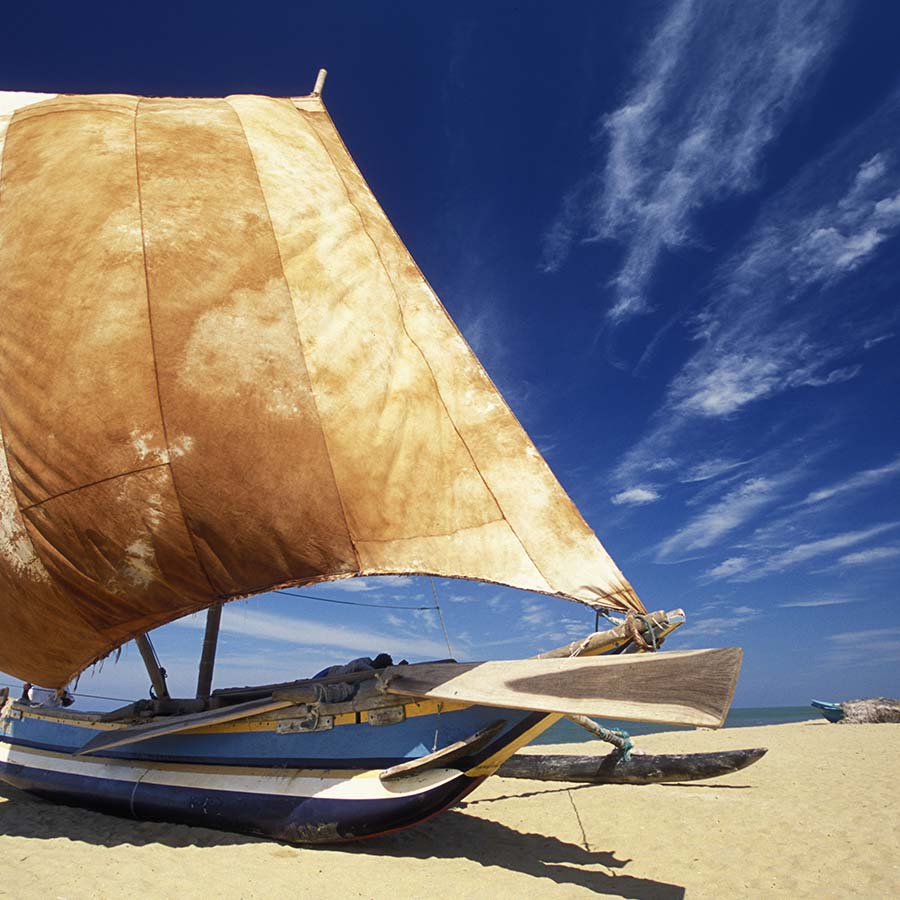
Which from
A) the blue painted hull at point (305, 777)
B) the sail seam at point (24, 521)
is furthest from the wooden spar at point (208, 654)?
the sail seam at point (24, 521)

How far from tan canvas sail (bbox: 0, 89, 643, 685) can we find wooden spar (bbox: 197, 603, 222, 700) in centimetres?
157

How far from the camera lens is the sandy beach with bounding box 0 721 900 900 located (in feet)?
15.4

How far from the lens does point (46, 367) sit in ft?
20.0

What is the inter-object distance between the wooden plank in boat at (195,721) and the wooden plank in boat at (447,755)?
1.31 metres

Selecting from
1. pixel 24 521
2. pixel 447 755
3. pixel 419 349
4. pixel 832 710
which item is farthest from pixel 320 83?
pixel 832 710

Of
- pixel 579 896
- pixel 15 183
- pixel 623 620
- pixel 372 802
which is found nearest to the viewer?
pixel 579 896

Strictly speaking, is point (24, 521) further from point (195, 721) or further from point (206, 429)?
point (195, 721)

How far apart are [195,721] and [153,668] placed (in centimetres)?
229

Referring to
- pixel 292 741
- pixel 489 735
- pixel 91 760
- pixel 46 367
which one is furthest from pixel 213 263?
pixel 91 760

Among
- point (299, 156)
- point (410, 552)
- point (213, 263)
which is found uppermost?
point (299, 156)

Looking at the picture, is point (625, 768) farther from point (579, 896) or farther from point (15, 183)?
point (15, 183)

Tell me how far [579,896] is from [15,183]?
9.48 metres

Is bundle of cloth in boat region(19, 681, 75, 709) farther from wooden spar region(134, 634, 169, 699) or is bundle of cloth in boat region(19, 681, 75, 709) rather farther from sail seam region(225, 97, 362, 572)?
sail seam region(225, 97, 362, 572)

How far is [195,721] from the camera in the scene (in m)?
6.16
